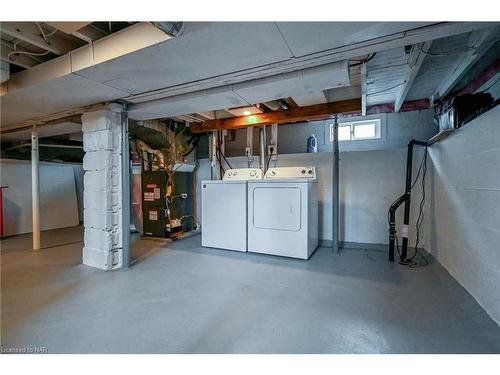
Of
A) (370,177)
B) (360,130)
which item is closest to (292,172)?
(370,177)

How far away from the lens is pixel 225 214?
3.43 m

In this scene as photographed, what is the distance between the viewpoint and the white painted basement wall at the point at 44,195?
14.6 ft

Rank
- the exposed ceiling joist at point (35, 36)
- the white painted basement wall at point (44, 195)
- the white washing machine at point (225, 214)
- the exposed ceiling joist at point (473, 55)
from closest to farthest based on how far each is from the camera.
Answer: the exposed ceiling joist at point (35, 36)
the exposed ceiling joist at point (473, 55)
the white washing machine at point (225, 214)
the white painted basement wall at point (44, 195)

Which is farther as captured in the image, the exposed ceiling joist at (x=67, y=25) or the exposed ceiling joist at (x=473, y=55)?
the exposed ceiling joist at (x=473, y=55)

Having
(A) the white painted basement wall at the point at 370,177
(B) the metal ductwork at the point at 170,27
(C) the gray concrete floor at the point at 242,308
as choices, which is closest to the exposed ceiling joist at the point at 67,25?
(B) the metal ductwork at the point at 170,27

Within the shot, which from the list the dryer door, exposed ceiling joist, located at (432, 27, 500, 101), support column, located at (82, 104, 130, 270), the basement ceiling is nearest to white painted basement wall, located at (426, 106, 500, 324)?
exposed ceiling joist, located at (432, 27, 500, 101)

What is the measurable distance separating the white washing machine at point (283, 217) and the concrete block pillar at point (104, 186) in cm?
166

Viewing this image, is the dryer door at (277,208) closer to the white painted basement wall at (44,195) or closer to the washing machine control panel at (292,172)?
the washing machine control panel at (292,172)

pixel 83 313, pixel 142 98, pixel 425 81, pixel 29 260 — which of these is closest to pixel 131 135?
pixel 142 98

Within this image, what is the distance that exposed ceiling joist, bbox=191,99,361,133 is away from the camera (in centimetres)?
310

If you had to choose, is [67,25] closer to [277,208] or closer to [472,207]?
[277,208]

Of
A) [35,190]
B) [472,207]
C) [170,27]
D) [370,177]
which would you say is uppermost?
[170,27]

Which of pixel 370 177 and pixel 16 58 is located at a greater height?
pixel 16 58

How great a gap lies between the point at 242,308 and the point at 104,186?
2.03 metres
